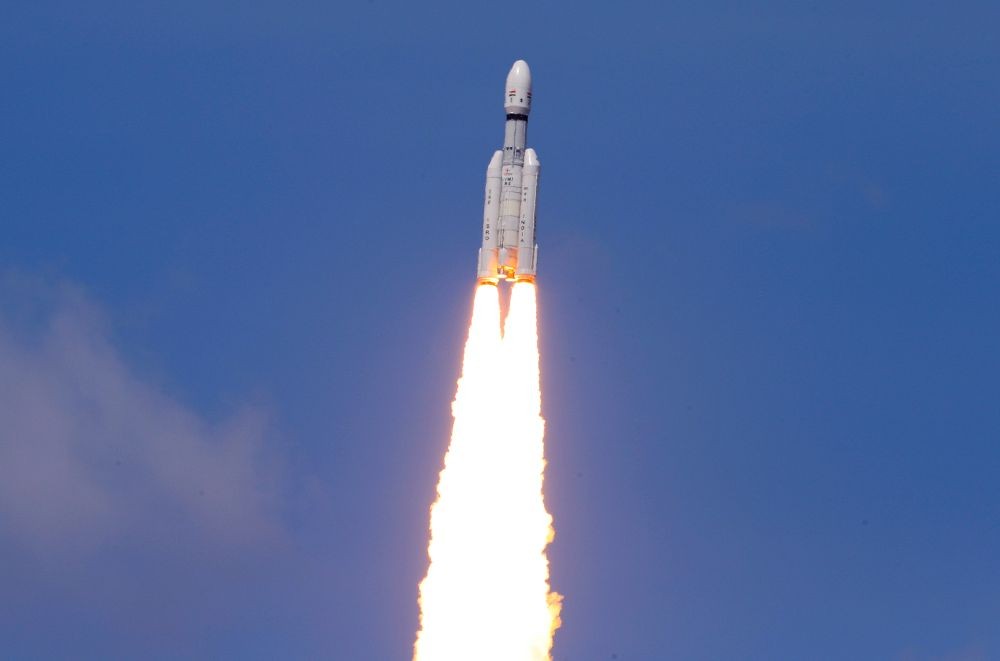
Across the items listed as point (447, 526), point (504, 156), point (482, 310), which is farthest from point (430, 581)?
point (504, 156)

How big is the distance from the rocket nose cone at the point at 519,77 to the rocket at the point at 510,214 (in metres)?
1.47

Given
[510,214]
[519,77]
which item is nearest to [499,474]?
[510,214]

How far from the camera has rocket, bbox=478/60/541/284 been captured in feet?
131

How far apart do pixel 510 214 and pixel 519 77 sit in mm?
4960

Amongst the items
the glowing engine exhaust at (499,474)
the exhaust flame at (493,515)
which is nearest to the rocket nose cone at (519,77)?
the glowing engine exhaust at (499,474)

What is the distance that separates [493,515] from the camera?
4094cm

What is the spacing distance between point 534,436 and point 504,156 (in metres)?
8.78

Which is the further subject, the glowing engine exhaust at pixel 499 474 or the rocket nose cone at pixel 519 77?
the rocket nose cone at pixel 519 77

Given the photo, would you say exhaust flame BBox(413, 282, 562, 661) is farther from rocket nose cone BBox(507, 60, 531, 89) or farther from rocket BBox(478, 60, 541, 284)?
rocket nose cone BBox(507, 60, 531, 89)

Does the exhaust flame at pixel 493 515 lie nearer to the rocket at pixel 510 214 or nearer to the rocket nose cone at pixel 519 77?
the rocket at pixel 510 214

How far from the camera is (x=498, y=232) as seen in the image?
132 feet

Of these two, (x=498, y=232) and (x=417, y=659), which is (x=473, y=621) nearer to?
(x=417, y=659)

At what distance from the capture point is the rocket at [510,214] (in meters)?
39.8

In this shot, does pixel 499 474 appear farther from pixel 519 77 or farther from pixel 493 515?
pixel 519 77
